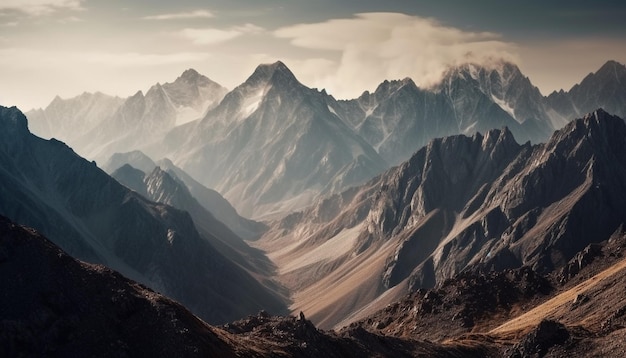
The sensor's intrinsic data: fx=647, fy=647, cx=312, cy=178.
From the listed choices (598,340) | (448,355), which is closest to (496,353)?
(448,355)

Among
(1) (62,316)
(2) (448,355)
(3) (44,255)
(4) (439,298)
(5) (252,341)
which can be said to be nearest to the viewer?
(1) (62,316)

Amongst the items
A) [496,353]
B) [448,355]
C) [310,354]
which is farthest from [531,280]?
[310,354]

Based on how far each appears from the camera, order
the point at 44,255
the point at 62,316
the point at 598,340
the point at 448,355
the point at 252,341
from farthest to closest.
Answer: the point at 448,355 < the point at 598,340 < the point at 252,341 < the point at 44,255 < the point at 62,316

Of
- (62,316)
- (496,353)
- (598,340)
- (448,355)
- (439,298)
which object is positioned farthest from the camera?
(439,298)

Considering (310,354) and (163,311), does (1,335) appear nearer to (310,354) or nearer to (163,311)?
(163,311)

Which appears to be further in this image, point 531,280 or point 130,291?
point 531,280

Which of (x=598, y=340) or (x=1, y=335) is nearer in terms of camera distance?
(x=1, y=335)

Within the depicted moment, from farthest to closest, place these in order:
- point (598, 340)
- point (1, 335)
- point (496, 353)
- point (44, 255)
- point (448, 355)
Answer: point (496, 353) < point (448, 355) < point (598, 340) < point (44, 255) < point (1, 335)

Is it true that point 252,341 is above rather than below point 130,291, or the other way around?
below

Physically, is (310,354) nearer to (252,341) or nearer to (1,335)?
(252,341)

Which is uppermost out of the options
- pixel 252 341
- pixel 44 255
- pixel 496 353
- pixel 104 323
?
pixel 44 255
